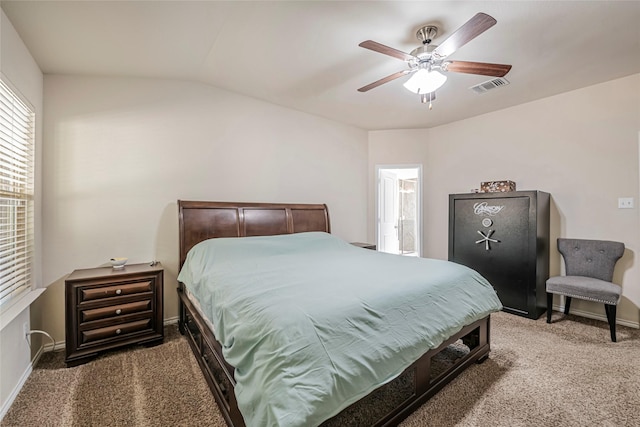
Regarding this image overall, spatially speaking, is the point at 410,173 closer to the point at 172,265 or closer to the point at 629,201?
the point at 629,201

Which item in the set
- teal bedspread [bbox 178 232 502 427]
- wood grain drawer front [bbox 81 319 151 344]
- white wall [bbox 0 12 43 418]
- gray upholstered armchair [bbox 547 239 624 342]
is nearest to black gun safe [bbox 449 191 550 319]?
gray upholstered armchair [bbox 547 239 624 342]

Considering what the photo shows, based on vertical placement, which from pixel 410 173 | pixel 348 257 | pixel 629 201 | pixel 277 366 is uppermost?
pixel 410 173

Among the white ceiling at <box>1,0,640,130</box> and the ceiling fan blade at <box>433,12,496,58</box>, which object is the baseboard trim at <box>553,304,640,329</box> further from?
the ceiling fan blade at <box>433,12,496,58</box>

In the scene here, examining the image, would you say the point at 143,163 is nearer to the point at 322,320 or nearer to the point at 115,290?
the point at 115,290

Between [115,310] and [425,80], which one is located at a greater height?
[425,80]

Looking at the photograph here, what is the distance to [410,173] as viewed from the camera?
547cm

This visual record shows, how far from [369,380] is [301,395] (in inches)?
15.3

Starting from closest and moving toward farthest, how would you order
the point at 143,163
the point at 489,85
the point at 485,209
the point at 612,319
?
the point at 612,319 < the point at 143,163 < the point at 489,85 < the point at 485,209

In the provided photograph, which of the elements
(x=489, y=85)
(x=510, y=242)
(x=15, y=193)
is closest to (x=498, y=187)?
(x=510, y=242)

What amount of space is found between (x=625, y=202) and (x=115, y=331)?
5.20 m

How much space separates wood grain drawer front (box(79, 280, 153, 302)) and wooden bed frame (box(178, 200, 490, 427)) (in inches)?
14.0

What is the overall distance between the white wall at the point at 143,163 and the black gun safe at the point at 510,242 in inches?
92.4

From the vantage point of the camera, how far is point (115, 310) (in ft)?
7.58

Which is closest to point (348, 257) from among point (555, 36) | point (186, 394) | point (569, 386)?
point (186, 394)
